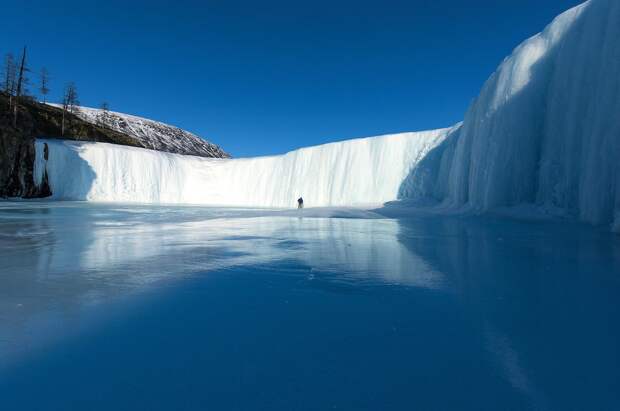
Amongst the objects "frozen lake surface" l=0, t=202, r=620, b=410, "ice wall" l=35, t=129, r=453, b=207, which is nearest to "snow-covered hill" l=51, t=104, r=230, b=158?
"ice wall" l=35, t=129, r=453, b=207

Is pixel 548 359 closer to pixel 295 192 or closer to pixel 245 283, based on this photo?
pixel 245 283

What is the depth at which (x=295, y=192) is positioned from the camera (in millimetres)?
23750

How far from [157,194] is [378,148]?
56.3 feet

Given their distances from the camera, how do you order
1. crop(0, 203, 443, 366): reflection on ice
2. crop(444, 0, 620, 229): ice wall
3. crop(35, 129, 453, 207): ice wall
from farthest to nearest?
crop(35, 129, 453, 207): ice wall → crop(444, 0, 620, 229): ice wall → crop(0, 203, 443, 366): reflection on ice

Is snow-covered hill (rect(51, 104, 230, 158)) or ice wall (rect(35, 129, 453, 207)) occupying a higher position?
snow-covered hill (rect(51, 104, 230, 158))

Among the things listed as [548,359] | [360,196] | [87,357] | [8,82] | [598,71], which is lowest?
[87,357]

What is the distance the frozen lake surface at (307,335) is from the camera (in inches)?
39.5

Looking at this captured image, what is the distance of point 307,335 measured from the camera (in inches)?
56.1

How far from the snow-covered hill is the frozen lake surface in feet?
201

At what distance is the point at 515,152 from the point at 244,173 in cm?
2105

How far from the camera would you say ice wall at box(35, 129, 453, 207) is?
21078 millimetres

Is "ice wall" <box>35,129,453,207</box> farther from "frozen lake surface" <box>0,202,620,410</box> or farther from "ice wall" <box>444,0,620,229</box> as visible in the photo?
"frozen lake surface" <box>0,202,620,410</box>

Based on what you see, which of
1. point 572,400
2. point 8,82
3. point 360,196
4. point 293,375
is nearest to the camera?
point 572,400

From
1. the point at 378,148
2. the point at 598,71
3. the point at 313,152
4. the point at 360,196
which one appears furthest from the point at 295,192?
the point at 598,71
